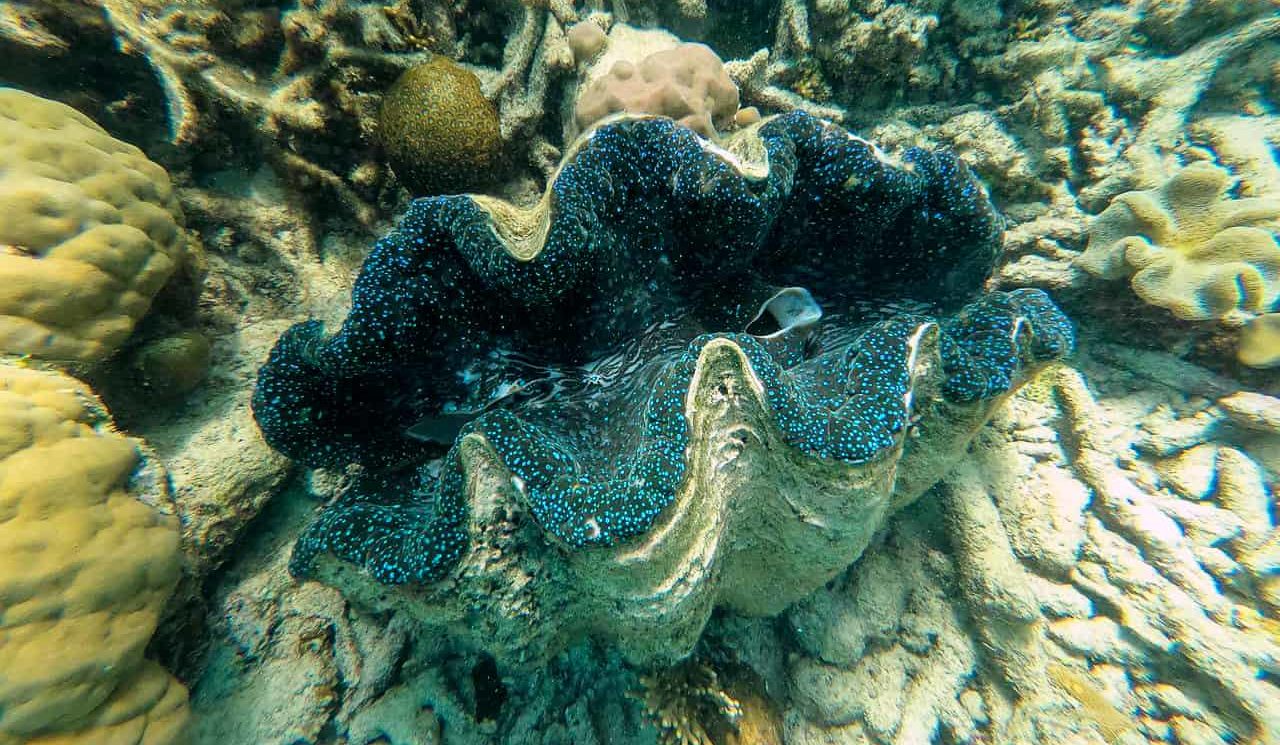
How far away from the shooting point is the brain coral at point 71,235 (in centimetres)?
160

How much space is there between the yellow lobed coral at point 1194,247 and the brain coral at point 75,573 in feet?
15.0

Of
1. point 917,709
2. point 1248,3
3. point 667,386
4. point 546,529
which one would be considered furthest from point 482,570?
point 1248,3

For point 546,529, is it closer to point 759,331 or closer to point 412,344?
point 412,344

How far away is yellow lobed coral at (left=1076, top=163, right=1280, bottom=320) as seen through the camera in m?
2.43

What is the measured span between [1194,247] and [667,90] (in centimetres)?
291

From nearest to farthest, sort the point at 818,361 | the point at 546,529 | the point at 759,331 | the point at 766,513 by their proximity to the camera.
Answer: the point at 546,529
the point at 766,513
the point at 818,361
the point at 759,331

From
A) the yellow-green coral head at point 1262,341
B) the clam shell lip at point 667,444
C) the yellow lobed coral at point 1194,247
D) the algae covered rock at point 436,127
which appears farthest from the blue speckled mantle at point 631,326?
the yellow-green coral head at point 1262,341

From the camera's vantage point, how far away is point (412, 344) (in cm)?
207

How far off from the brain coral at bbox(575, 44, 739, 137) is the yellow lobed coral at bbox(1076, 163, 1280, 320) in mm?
2291

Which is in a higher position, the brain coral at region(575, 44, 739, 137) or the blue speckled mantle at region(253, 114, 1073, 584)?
the brain coral at region(575, 44, 739, 137)

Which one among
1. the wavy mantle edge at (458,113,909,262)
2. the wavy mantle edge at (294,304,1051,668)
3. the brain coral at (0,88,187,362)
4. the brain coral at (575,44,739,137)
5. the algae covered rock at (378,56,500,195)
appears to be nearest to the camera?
the brain coral at (0,88,187,362)

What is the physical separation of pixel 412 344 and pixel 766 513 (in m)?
1.68

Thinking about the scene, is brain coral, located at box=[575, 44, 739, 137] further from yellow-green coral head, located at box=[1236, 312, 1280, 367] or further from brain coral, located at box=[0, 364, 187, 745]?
yellow-green coral head, located at box=[1236, 312, 1280, 367]

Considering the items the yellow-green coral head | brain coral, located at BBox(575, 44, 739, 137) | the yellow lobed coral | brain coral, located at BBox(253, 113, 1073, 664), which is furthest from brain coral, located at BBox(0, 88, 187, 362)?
the yellow-green coral head
